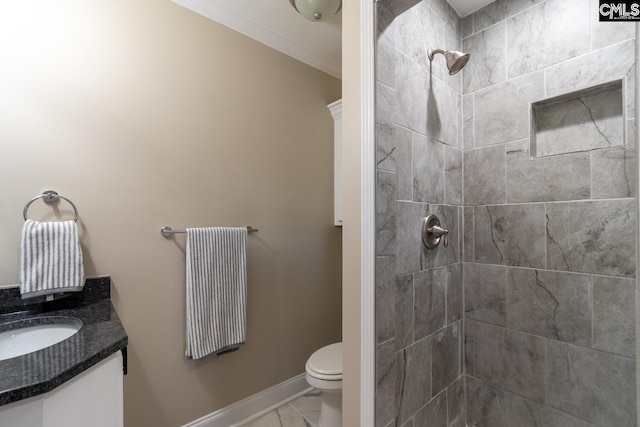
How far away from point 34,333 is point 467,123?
233 centimetres

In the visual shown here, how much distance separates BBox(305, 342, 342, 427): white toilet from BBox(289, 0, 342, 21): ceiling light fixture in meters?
2.02

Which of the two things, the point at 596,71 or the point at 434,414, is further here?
the point at 434,414

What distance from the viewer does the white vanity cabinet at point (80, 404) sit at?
0.65 metres

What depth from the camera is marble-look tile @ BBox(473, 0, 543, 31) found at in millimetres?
1551

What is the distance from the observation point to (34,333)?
1.08 metres

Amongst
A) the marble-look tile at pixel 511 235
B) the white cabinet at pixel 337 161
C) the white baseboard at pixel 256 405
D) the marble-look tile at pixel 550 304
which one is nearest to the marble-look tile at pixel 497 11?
the white cabinet at pixel 337 161

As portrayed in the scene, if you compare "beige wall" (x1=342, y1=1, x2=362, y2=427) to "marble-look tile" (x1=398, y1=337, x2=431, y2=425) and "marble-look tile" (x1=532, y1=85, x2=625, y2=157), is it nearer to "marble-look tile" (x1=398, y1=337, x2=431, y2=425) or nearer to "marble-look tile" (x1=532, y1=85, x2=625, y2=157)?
"marble-look tile" (x1=398, y1=337, x2=431, y2=425)

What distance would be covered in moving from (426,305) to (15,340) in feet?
5.61

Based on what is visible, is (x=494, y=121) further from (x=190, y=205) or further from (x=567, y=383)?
(x=190, y=205)

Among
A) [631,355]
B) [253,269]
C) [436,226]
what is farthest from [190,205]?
[631,355]

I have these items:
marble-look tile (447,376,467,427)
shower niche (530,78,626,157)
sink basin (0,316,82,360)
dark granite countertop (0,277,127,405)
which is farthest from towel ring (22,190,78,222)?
shower niche (530,78,626,157)

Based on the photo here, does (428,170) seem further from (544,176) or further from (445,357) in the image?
(445,357)

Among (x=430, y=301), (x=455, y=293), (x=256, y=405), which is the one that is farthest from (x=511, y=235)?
(x=256, y=405)

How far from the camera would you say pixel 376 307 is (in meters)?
1.12
